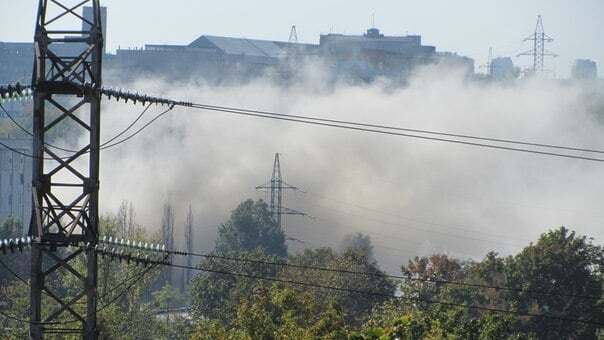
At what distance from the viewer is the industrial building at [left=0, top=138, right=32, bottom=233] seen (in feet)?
409

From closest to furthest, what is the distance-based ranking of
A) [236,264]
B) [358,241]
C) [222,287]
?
1. [222,287]
2. [236,264]
3. [358,241]

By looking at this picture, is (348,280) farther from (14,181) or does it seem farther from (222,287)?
(14,181)

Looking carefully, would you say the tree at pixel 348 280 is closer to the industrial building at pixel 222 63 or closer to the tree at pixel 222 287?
the tree at pixel 222 287

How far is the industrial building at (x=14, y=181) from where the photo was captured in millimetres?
124625

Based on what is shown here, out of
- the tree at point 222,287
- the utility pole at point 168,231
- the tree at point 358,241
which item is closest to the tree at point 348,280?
the tree at point 222,287

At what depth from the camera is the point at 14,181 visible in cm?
12769

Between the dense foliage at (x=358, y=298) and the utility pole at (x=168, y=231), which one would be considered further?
the utility pole at (x=168, y=231)

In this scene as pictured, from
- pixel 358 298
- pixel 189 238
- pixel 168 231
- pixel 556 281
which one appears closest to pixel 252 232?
pixel 189 238

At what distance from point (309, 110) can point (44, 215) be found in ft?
481

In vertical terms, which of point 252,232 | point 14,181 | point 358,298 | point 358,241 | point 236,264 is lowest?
point 358,298

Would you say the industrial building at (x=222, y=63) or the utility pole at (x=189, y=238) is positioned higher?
the industrial building at (x=222, y=63)

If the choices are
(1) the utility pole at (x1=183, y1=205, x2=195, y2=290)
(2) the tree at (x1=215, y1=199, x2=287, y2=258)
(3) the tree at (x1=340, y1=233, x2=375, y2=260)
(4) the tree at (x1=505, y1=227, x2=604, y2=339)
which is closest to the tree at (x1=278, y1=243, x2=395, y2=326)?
(4) the tree at (x1=505, y1=227, x2=604, y2=339)

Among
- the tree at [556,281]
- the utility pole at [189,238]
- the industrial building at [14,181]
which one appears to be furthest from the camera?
the industrial building at [14,181]

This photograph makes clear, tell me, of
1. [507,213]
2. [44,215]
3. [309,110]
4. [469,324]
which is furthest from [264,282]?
[309,110]
